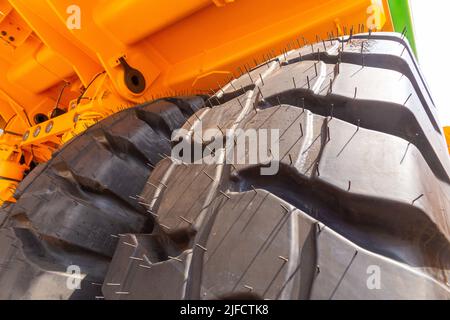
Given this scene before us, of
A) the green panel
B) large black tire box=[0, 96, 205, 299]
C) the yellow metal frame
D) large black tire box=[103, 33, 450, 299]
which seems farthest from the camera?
the green panel

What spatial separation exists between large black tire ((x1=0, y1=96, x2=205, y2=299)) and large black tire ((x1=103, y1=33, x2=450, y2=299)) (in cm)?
27

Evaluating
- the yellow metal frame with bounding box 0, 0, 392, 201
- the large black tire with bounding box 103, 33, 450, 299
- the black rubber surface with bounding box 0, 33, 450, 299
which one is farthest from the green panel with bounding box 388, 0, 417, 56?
the large black tire with bounding box 103, 33, 450, 299

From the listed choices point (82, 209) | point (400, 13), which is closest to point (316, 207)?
point (82, 209)

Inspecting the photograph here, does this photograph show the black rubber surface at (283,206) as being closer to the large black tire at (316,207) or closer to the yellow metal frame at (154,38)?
the large black tire at (316,207)

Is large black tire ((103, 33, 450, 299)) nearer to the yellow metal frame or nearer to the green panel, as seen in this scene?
the yellow metal frame

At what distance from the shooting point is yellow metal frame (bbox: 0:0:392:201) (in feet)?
4.51

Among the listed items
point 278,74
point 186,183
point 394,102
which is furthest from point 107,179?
point 394,102

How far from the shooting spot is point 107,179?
1.06m

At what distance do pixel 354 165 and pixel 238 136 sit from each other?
0.82ft

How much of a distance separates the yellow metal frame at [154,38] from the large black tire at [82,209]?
0.47 metres

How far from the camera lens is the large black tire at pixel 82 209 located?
929 mm

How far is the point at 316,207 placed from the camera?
592 millimetres

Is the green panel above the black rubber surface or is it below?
above

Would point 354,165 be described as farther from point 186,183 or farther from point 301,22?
point 301,22
